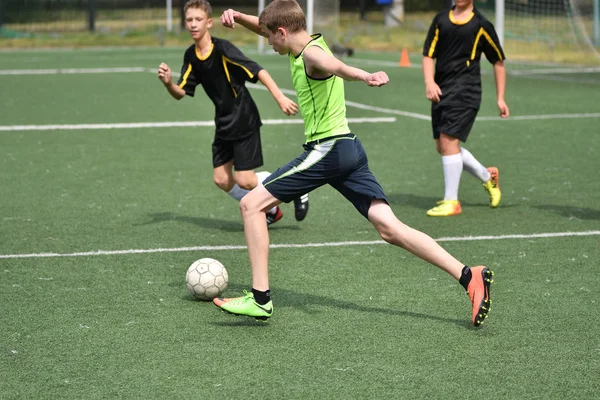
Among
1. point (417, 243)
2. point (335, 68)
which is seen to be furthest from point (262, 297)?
point (335, 68)

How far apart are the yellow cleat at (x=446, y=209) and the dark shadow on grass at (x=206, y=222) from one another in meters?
1.26

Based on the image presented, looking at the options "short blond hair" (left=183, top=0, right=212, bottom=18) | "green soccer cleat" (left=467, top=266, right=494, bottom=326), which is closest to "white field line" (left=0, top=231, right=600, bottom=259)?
"short blond hair" (left=183, top=0, right=212, bottom=18)

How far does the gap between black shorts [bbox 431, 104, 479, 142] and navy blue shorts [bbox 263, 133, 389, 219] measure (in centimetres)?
350

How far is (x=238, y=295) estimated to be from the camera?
6586 mm

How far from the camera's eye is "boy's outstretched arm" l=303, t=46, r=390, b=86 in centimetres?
514

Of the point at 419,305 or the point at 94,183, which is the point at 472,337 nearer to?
the point at 419,305

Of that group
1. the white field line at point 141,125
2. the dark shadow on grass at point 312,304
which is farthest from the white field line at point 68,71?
the dark shadow on grass at point 312,304

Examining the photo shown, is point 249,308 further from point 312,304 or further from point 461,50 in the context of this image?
point 461,50

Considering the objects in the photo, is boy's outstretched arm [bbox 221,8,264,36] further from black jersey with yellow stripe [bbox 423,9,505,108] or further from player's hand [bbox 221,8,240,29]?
black jersey with yellow stripe [bbox 423,9,505,108]

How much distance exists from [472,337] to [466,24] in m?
4.31

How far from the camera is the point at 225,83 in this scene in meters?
8.29

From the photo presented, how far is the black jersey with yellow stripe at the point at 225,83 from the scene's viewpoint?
27.0 feet

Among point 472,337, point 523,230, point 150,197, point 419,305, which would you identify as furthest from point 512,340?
point 150,197

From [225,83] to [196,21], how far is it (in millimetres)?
565
